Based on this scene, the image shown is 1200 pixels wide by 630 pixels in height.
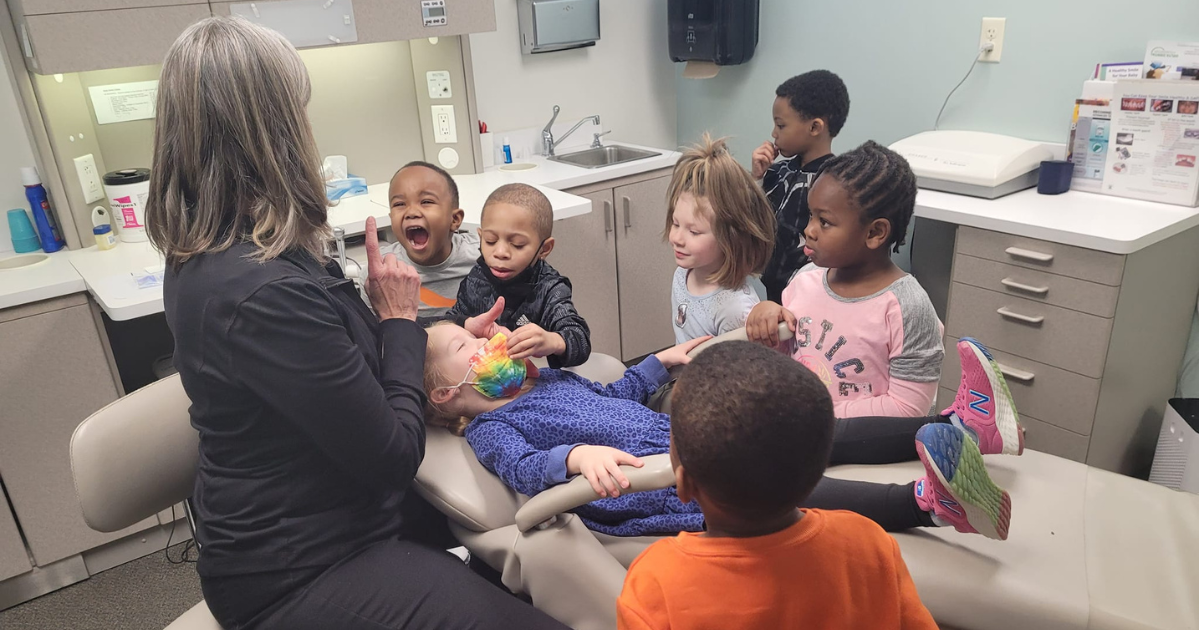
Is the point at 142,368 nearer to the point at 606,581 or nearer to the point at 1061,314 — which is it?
the point at 606,581

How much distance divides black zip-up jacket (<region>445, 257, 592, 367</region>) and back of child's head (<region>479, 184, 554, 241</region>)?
95 millimetres

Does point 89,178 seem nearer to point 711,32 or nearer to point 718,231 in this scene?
point 718,231

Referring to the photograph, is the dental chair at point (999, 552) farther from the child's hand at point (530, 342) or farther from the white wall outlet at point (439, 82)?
the white wall outlet at point (439, 82)

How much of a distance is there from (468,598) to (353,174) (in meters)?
2.21

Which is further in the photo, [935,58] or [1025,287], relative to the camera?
[935,58]

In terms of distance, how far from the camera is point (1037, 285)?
7.61ft

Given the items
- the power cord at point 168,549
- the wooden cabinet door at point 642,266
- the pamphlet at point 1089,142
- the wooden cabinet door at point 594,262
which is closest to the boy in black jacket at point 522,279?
the wooden cabinet door at point 594,262

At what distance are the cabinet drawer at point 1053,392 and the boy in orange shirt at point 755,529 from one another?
1581 mm

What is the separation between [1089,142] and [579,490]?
2.18 meters

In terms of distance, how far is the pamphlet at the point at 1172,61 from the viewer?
2.28 m

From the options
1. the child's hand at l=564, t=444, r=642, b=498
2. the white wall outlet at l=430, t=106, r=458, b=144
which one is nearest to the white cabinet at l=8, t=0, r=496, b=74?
the white wall outlet at l=430, t=106, r=458, b=144

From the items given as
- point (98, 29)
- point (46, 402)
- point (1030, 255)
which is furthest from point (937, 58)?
point (46, 402)

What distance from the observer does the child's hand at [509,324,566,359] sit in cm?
158

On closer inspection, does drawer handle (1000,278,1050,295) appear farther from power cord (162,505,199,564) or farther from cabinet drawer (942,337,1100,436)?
power cord (162,505,199,564)
